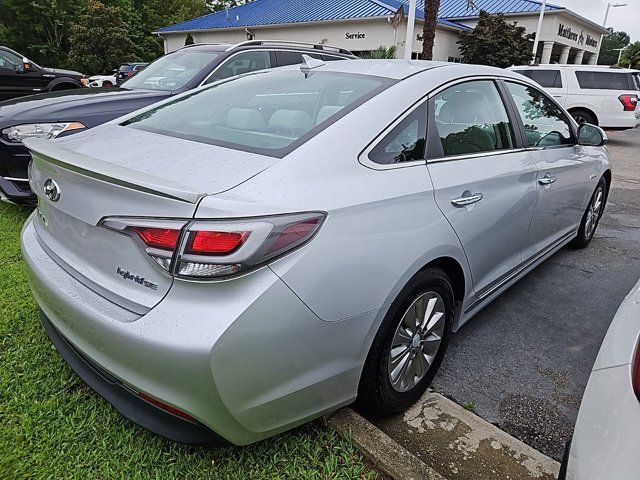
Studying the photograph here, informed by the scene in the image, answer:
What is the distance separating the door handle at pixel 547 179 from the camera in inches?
123

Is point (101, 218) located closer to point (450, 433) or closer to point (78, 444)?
point (78, 444)

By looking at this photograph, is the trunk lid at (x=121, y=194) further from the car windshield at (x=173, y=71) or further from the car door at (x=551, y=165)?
the car windshield at (x=173, y=71)

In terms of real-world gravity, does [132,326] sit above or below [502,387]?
above

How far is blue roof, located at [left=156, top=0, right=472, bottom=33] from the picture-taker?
2239 cm

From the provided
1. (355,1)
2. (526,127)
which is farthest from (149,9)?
(526,127)

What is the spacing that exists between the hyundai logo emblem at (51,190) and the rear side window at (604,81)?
559 inches

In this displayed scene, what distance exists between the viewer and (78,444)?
1.96 m

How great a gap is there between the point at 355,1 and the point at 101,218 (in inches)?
A: 1023

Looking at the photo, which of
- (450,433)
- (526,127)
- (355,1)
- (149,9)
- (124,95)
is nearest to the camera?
(450,433)

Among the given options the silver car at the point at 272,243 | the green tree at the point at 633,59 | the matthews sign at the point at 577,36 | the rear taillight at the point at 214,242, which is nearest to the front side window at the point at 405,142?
the silver car at the point at 272,243

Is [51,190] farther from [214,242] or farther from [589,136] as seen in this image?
[589,136]

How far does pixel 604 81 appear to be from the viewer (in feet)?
42.4

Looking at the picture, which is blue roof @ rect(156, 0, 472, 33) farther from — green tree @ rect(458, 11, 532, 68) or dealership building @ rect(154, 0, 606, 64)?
green tree @ rect(458, 11, 532, 68)

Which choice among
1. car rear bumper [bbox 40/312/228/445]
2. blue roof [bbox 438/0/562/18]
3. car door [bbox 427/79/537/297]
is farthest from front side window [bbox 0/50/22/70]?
blue roof [bbox 438/0/562/18]
